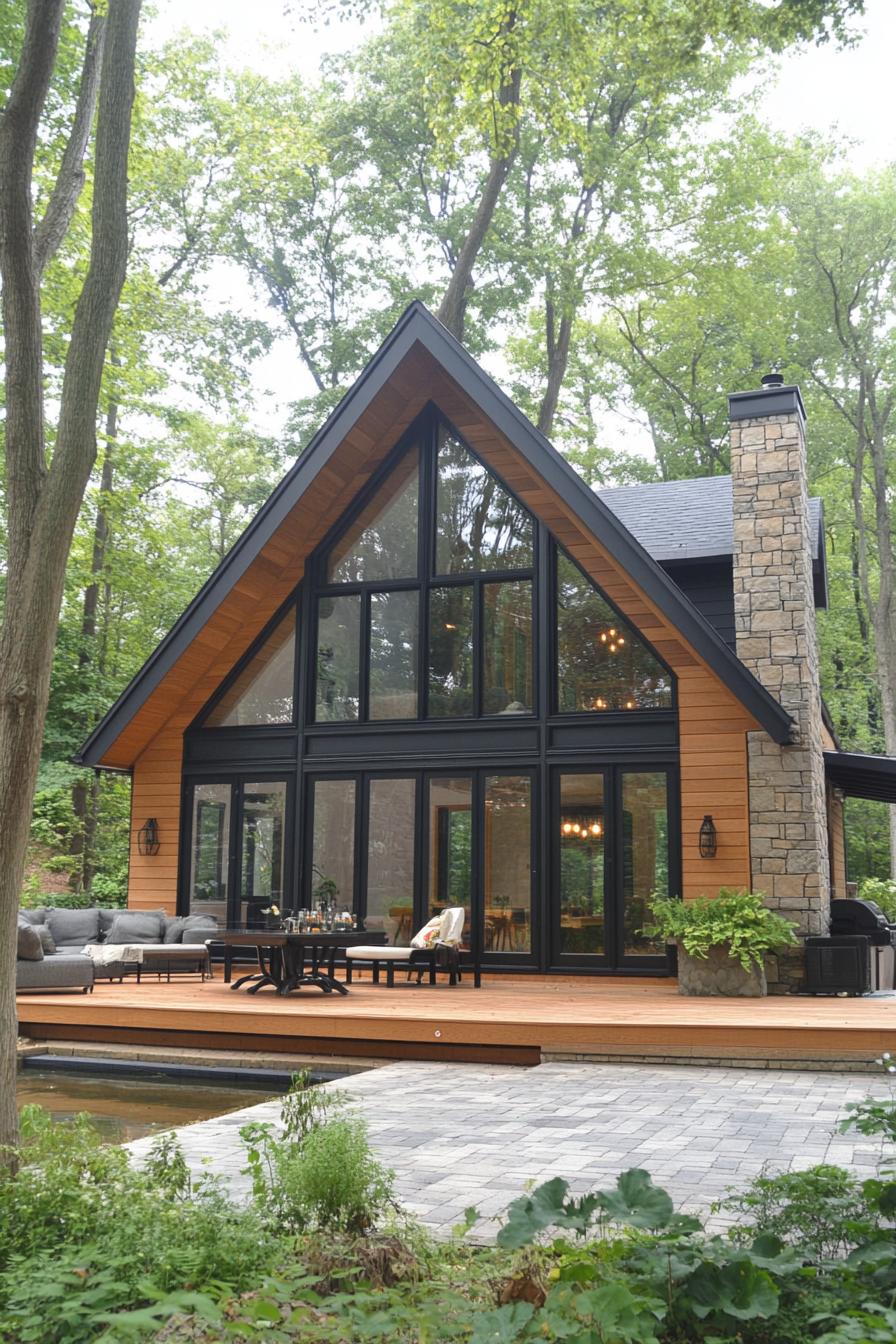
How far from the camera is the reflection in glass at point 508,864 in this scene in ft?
37.1

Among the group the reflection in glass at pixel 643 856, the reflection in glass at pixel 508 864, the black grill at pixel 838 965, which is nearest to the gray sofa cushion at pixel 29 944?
the reflection in glass at pixel 508 864

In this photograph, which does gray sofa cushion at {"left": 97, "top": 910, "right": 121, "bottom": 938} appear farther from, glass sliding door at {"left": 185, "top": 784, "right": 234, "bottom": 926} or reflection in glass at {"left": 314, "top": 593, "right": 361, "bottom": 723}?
reflection in glass at {"left": 314, "top": 593, "right": 361, "bottom": 723}

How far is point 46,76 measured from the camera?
Result: 435 cm

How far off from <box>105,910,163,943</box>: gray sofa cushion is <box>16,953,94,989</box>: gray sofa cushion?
5.33 ft

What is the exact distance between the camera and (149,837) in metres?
12.9

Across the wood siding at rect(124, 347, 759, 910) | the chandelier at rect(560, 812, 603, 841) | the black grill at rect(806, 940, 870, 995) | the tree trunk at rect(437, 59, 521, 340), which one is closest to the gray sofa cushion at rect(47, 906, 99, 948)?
the wood siding at rect(124, 347, 759, 910)

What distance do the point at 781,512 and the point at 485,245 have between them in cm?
1080

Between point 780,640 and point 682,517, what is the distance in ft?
10.3

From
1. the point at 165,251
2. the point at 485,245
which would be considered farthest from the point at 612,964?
the point at 165,251

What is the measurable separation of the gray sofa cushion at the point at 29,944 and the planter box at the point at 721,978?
5323 millimetres

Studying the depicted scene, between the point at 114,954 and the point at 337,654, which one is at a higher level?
the point at 337,654

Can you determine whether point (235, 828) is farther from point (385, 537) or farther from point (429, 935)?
point (385, 537)

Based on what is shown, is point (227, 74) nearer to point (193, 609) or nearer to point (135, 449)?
point (135, 449)

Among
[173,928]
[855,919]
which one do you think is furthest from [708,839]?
[173,928]
